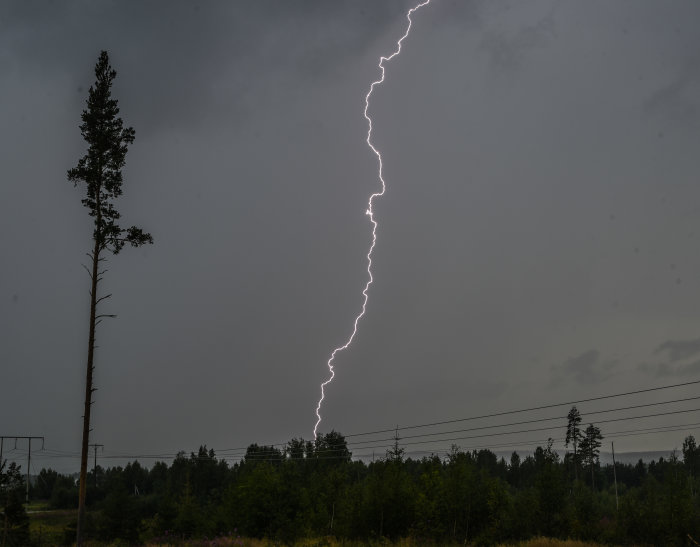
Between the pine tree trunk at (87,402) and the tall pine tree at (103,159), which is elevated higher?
the tall pine tree at (103,159)

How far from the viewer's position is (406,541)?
26.0 meters

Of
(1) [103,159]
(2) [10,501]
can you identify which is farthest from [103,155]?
(2) [10,501]

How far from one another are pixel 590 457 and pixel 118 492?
9344 centimetres

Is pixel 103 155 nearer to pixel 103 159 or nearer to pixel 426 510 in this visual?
pixel 103 159

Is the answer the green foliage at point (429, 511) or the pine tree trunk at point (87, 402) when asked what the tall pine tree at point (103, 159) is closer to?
the pine tree trunk at point (87, 402)

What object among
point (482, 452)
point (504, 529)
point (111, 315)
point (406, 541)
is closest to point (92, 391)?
point (111, 315)

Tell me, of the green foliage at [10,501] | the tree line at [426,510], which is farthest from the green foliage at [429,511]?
the green foliage at [10,501]

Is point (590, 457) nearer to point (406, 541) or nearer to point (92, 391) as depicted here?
point (406, 541)

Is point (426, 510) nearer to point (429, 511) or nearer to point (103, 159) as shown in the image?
point (429, 511)

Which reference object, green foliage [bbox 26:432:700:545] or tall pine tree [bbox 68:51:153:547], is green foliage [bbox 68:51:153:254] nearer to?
tall pine tree [bbox 68:51:153:547]

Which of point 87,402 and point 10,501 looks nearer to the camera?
point 87,402

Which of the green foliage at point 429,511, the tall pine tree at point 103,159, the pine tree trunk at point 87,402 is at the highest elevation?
the tall pine tree at point 103,159

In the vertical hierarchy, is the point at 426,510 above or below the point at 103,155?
below

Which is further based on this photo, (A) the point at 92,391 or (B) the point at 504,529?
(B) the point at 504,529
